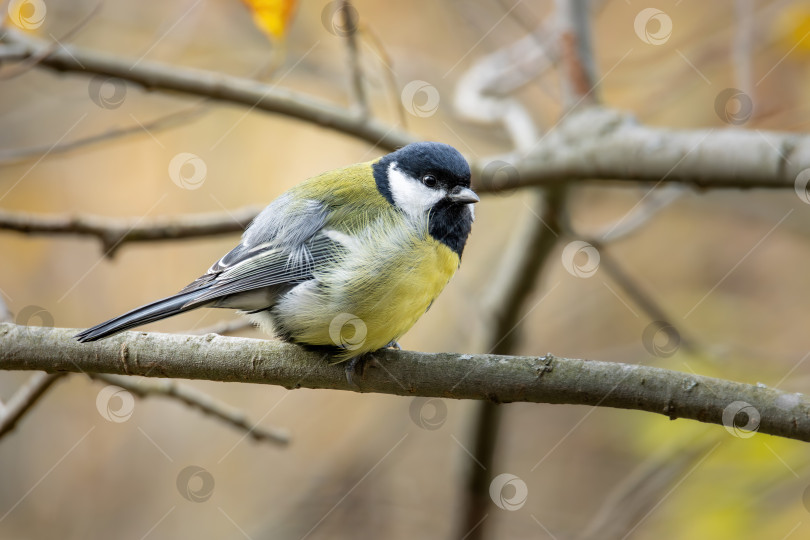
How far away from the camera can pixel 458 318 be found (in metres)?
5.29

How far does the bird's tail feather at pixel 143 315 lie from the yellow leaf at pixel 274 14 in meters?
1.22

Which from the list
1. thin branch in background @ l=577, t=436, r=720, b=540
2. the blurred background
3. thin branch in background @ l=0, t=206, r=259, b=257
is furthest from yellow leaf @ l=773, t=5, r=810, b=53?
thin branch in background @ l=0, t=206, r=259, b=257

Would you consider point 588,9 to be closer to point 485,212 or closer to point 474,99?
point 474,99

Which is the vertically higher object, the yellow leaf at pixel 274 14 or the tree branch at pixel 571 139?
the yellow leaf at pixel 274 14

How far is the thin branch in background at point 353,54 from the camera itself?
2.90m

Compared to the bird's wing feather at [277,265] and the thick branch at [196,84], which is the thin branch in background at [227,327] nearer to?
the bird's wing feather at [277,265]

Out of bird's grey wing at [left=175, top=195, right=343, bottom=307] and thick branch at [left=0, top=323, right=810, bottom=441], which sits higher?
bird's grey wing at [left=175, top=195, right=343, bottom=307]

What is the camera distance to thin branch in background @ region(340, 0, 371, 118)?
290cm

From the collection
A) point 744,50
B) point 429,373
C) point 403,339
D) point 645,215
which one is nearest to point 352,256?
point 429,373

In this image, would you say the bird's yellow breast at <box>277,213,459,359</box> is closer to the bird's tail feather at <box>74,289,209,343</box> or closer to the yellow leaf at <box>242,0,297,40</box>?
the bird's tail feather at <box>74,289,209,343</box>

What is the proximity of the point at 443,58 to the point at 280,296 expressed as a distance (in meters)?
4.19

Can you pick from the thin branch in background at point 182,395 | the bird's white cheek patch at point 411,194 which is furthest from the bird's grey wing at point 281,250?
the thin branch in background at point 182,395

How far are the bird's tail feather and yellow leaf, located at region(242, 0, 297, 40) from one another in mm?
1219

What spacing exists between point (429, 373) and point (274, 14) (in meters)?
1.74
